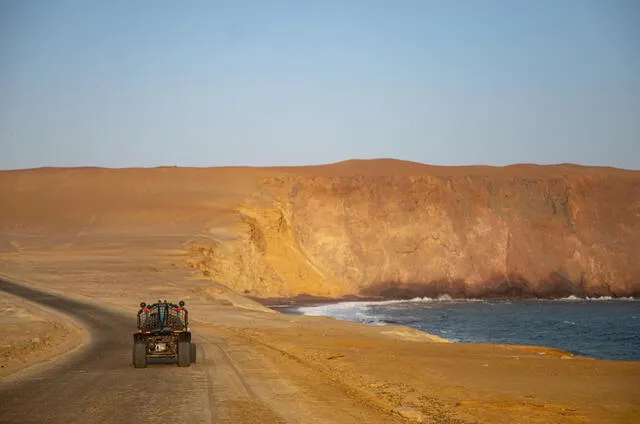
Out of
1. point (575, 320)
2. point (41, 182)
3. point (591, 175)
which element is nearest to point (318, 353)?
point (575, 320)

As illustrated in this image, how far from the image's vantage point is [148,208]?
119875 mm

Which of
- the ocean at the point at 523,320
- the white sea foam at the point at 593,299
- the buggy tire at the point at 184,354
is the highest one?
the buggy tire at the point at 184,354

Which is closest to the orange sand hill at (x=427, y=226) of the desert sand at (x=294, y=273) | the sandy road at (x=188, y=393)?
the desert sand at (x=294, y=273)

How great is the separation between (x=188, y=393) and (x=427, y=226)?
316ft

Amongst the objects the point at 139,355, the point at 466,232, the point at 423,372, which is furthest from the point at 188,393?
the point at 466,232

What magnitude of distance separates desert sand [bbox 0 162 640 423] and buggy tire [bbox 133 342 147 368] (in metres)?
2.80

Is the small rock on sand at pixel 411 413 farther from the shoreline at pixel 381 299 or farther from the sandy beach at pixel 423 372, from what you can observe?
the shoreline at pixel 381 299

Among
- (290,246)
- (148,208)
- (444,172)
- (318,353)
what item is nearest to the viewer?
(318,353)

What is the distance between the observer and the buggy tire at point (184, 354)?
85.8 ft

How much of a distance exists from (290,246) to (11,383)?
260 feet

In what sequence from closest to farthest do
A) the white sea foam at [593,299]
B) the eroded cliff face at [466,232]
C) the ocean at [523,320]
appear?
the ocean at [523,320], the white sea foam at [593,299], the eroded cliff face at [466,232]

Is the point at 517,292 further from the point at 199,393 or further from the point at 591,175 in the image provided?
the point at 199,393

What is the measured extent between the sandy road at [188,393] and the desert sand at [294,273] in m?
0.17

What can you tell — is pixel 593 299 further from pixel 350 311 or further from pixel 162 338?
pixel 162 338
